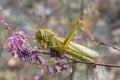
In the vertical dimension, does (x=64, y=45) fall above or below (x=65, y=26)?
below

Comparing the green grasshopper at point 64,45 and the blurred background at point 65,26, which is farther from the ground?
the blurred background at point 65,26

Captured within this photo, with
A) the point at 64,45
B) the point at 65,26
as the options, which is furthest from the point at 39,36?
the point at 65,26

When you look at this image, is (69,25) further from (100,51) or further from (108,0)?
(108,0)

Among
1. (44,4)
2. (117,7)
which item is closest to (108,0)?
(117,7)

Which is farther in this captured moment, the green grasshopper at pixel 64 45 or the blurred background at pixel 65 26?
the blurred background at pixel 65 26

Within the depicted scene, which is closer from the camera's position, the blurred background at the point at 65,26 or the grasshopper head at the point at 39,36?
the grasshopper head at the point at 39,36

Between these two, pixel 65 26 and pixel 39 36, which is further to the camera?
pixel 65 26

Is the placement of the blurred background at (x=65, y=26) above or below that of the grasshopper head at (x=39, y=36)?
above

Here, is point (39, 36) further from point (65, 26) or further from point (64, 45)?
point (65, 26)
